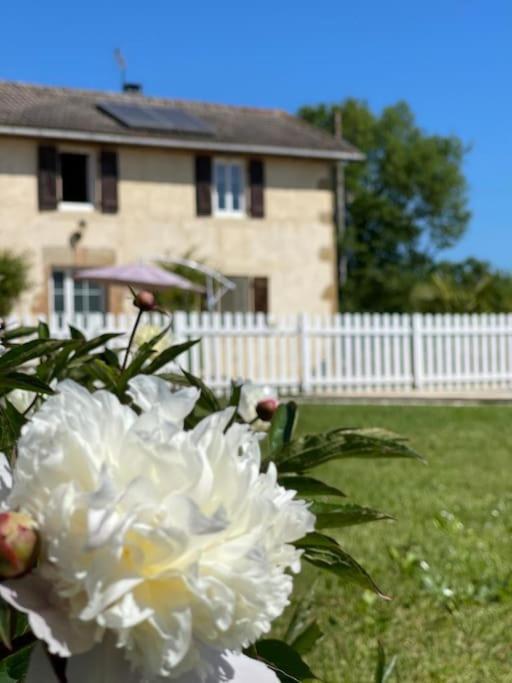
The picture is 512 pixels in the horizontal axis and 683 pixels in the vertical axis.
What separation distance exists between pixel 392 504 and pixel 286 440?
466 cm

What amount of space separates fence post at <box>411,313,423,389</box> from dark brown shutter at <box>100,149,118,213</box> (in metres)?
6.48

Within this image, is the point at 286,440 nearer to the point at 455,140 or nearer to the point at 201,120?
the point at 201,120

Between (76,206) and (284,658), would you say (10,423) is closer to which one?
(284,658)

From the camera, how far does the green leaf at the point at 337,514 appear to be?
1.14 metres

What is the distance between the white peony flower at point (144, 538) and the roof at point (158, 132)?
63.2ft

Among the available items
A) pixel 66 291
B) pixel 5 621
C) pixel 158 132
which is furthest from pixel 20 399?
pixel 158 132

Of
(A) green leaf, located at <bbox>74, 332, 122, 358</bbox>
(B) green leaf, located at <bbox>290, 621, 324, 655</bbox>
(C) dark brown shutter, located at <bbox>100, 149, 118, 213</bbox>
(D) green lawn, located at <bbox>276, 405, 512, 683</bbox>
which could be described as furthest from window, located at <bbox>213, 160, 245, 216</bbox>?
(A) green leaf, located at <bbox>74, 332, 122, 358</bbox>

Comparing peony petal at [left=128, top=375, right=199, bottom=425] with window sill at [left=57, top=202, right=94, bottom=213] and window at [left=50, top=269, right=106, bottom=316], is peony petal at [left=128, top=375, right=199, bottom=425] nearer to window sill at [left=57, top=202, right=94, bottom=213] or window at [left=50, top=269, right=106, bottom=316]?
window at [left=50, top=269, right=106, bottom=316]

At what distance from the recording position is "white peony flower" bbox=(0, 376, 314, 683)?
0.66m

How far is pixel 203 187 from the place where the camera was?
20938mm

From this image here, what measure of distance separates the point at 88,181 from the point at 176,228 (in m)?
1.95

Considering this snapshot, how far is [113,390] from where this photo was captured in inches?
52.3

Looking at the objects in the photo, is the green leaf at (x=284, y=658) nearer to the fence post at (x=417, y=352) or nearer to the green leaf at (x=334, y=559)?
the green leaf at (x=334, y=559)

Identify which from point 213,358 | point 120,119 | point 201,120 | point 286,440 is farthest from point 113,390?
point 201,120
